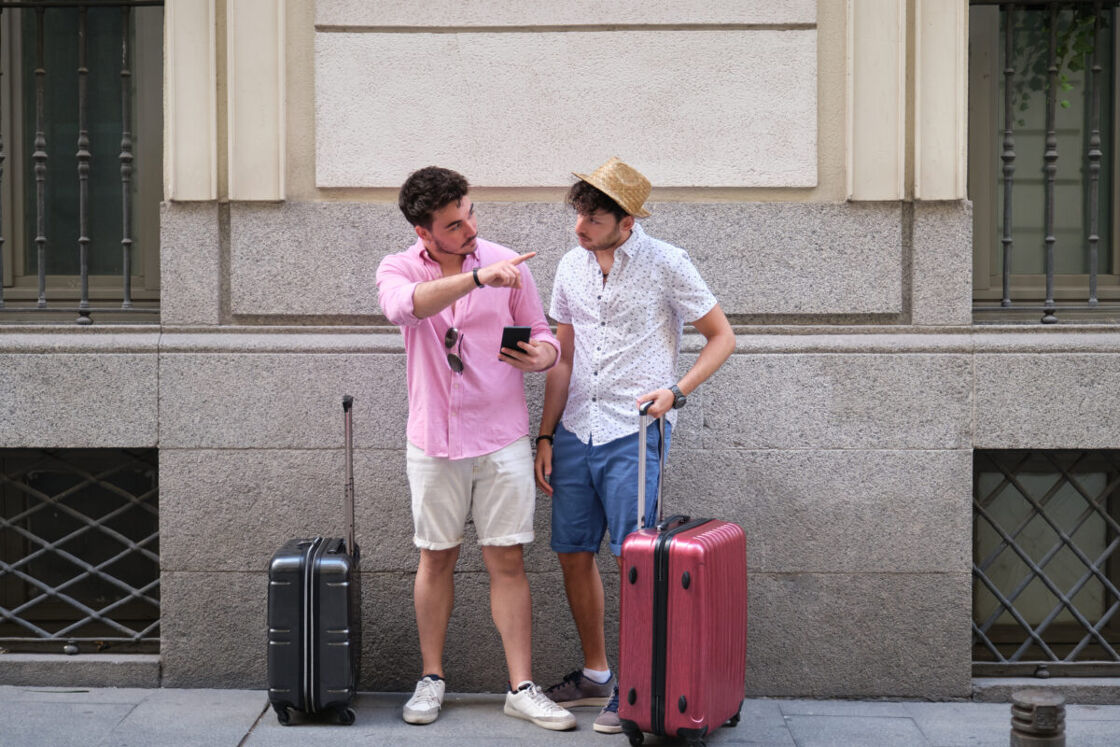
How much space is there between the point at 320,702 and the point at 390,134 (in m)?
2.42

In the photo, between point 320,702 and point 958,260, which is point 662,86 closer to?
point 958,260

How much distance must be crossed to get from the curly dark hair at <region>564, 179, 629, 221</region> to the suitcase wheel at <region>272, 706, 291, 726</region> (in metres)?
2.27

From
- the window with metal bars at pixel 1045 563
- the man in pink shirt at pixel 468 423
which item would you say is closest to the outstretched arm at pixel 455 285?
the man in pink shirt at pixel 468 423

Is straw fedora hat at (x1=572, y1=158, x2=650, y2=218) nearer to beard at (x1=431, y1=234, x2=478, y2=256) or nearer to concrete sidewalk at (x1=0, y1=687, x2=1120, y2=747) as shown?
beard at (x1=431, y1=234, x2=478, y2=256)

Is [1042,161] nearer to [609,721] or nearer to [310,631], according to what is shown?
[609,721]

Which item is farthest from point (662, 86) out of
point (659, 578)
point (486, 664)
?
point (486, 664)

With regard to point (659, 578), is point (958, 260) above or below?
above

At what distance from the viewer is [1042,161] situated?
5625mm

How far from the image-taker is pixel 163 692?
5.24 metres

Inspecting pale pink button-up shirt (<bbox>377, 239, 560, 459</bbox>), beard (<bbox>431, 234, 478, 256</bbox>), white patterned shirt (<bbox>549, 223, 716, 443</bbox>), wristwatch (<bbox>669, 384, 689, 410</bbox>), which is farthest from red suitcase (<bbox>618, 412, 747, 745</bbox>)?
beard (<bbox>431, 234, 478, 256</bbox>)

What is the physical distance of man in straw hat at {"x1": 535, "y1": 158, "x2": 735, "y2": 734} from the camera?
14.7ft

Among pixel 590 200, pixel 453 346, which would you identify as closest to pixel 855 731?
pixel 453 346

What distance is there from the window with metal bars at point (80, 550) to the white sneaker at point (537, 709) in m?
1.81

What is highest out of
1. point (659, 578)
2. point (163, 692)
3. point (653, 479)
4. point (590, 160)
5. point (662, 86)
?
point (662, 86)
